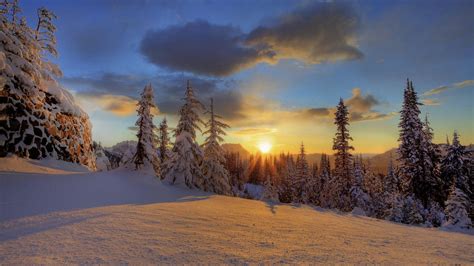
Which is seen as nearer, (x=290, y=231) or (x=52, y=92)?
(x=290, y=231)

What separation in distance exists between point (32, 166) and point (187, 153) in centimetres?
958

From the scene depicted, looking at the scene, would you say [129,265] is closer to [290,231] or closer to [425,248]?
[290,231]

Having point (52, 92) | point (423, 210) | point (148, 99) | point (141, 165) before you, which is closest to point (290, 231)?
point (141, 165)

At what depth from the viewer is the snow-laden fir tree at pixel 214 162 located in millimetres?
22969

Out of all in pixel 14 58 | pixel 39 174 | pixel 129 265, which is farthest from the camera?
pixel 14 58

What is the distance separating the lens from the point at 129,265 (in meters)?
3.62

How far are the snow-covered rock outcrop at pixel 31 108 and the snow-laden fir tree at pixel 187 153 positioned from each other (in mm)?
6119

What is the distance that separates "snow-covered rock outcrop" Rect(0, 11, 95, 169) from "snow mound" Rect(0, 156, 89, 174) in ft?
1.54

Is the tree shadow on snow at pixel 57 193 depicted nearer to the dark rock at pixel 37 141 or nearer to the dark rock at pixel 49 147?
the dark rock at pixel 37 141

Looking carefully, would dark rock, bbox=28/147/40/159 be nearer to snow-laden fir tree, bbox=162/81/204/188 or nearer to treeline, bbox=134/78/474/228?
treeline, bbox=134/78/474/228

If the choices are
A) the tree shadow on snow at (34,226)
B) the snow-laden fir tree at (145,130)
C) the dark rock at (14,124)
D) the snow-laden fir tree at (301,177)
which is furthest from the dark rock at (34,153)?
the snow-laden fir tree at (301,177)

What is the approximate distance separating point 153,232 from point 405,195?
31038 mm

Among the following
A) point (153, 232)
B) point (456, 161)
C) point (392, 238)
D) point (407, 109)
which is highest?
point (407, 109)

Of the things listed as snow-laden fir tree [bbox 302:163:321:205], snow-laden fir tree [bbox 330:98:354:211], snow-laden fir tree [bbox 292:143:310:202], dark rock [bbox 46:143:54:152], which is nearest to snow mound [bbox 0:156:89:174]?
dark rock [bbox 46:143:54:152]
